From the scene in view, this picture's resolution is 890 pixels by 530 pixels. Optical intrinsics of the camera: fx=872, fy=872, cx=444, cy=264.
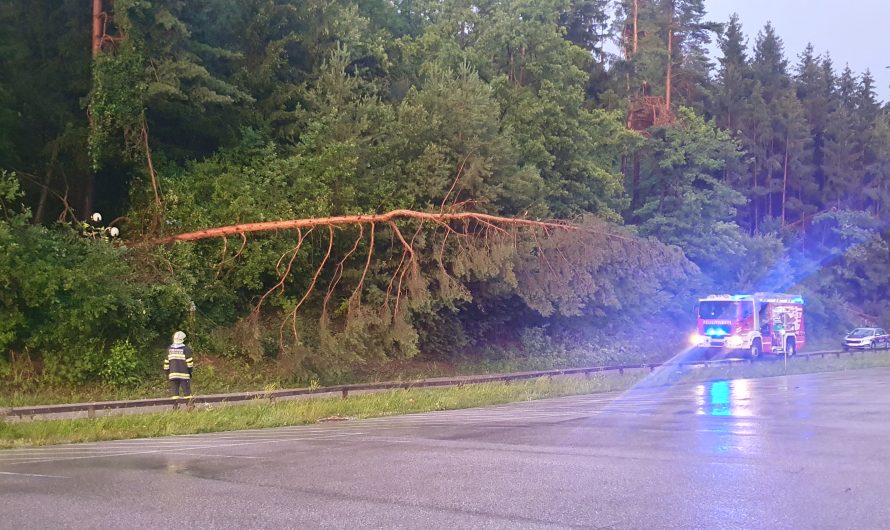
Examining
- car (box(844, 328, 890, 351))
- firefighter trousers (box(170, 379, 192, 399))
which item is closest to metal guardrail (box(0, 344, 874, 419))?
firefighter trousers (box(170, 379, 192, 399))

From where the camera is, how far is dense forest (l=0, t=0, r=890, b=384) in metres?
25.4

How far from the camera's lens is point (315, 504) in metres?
8.66

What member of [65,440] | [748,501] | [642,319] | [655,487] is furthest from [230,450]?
[642,319]

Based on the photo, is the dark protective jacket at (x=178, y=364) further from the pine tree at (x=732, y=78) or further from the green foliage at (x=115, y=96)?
the pine tree at (x=732, y=78)

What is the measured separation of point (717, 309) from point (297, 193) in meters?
21.3

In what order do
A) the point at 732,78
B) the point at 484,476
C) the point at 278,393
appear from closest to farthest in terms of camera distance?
the point at 484,476, the point at 278,393, the point at 732,78

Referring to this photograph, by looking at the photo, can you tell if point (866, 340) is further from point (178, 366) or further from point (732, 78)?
point (178, 366)

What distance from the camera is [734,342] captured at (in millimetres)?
40281

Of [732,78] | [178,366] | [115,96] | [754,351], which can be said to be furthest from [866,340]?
[178,366]

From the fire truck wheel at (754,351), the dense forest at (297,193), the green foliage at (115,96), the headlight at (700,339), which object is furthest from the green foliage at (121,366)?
the fire truck wheel at (754,351)

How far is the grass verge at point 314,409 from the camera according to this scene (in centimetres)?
1572

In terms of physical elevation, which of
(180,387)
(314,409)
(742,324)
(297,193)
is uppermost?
(297,193)

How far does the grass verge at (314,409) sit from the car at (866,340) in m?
25.7

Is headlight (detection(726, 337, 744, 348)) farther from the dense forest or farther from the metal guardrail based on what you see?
the dense forest
